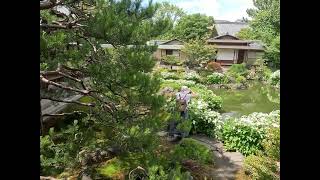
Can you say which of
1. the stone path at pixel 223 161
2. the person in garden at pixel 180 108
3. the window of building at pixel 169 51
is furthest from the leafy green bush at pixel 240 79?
the person in garden at pixel 180 108

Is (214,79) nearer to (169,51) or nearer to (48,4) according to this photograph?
(169,51)

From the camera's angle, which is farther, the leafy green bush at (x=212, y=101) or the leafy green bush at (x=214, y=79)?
the leafy green bush at (x=214, y=79)

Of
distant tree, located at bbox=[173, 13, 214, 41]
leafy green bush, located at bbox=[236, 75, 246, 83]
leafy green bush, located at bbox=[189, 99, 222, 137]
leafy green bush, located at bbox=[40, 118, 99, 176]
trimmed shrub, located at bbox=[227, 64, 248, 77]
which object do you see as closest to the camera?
leafy green bush, located at bbox=[40, 118, 99, 176]

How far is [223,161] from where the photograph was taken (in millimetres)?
5410

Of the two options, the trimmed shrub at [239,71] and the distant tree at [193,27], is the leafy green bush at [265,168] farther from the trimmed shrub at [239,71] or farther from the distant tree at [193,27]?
the distant tree at [193,27]

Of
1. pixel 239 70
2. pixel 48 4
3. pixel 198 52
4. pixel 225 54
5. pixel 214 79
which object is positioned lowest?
pixel 214 79

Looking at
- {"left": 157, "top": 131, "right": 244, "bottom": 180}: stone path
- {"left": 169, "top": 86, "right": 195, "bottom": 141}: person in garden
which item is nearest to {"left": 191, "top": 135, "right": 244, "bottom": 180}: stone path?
{"left": 157, "top": 131, "right": 244, "bottom": 180}: stone path

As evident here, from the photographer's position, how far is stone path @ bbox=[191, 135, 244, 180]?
4857 millimetres

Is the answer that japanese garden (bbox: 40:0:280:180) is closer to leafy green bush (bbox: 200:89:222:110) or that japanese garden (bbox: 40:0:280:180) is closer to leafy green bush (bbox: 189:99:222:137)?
leafy green bush (bbox: 189:99:222:137)

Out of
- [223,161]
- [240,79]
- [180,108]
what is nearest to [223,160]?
[223,161]

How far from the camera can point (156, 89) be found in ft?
9.83

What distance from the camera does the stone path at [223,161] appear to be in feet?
15.9

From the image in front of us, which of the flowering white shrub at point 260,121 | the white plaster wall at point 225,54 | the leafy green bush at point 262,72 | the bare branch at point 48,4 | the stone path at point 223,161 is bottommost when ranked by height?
the stone path at point 223,161
